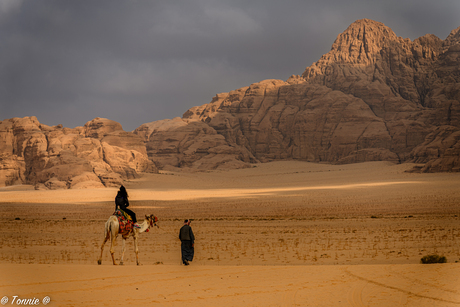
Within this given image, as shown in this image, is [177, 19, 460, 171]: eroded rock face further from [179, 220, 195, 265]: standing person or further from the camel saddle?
the camel saddle

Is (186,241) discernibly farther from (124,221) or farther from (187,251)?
(124,221)

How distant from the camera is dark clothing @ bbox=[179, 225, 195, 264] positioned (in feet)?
Result: 39.8

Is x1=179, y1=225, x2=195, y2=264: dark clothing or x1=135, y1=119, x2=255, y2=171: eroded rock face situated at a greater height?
x1=135, y1=119, x2=255, y2=171: eroded rock face

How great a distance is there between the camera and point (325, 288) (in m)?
9.49

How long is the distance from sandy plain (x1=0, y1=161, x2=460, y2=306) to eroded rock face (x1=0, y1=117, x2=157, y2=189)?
1339cm

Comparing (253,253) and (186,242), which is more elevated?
(186,242)

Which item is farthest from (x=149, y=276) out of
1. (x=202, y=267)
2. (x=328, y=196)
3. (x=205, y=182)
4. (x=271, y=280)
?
(x=205, y=182)

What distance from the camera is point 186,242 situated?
12.2m

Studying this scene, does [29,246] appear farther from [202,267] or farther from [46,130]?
[46,130]

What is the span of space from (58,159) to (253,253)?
43.2 metres

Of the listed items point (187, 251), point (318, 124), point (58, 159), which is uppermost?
point (318, 124)

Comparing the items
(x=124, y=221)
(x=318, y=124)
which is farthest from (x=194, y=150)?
(x=124, y=221)

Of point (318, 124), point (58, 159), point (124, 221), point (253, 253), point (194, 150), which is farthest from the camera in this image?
point (318, 124)

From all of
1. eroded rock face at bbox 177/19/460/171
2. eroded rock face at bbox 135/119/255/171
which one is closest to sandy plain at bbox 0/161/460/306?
eroded rock face at bbox 135/119/255/171
